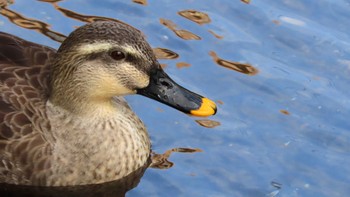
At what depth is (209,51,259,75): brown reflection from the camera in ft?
27.9

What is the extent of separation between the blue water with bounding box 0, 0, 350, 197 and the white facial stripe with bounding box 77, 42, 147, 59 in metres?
1.14

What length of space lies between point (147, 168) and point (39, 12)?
233 cm

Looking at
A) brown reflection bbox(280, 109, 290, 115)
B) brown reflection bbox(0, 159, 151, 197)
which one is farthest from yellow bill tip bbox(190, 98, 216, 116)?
brown reflection bbox(280, 109, 290, 115)

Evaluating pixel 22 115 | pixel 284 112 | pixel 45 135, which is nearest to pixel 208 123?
pixel 284 112

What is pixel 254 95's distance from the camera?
8227mm

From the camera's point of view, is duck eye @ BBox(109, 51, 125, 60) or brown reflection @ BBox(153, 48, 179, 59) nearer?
duck eye @ BBox(109, 51, 125, 60)

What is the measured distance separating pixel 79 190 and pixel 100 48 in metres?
1.14

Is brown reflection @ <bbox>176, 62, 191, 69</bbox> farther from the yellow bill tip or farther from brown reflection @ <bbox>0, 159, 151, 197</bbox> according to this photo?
the yellow bill tip

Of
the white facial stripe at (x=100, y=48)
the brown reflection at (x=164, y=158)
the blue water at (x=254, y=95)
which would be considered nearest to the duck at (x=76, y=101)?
the white facial stripe at (x=100, y=48)

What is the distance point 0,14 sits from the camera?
29.2 ft

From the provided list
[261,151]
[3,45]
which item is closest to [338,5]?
[261,151]

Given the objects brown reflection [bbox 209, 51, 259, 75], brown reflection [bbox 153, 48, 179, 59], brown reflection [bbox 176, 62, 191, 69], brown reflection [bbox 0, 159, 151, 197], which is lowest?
brown reflection [bbox 0, 159, 151, 197]

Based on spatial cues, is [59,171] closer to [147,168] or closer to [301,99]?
[147,168]

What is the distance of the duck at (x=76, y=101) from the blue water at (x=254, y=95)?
0.46 meters
